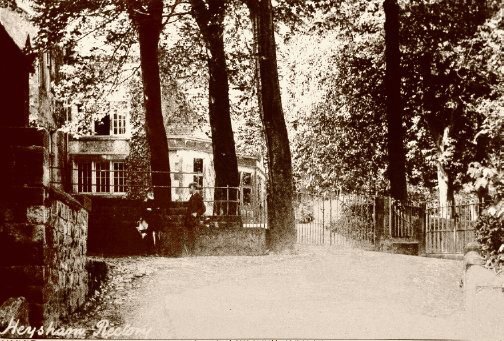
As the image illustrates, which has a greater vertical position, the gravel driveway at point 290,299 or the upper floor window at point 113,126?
the upper floor window at point 113,126

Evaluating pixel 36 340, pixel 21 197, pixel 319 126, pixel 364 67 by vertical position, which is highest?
pixel 364 67

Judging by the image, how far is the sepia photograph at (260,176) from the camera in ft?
16.9

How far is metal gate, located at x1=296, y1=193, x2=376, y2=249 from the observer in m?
12.4

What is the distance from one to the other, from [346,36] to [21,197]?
1221 cm

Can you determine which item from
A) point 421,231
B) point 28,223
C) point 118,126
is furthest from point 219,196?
point 118,126

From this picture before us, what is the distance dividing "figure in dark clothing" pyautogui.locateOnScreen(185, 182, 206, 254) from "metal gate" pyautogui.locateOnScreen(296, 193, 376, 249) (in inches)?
94.4

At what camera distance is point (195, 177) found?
14.8 m

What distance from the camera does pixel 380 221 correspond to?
470 inches

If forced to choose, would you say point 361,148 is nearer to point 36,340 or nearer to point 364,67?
point 364,67

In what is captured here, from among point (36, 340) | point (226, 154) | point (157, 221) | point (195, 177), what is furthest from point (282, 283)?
point (195, 177)

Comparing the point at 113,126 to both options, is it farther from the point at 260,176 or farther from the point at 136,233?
the point at 136,233

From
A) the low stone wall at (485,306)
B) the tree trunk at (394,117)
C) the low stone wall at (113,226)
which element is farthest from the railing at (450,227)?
the low stone wall at (113,226)

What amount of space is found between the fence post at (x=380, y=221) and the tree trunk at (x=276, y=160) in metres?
2.79

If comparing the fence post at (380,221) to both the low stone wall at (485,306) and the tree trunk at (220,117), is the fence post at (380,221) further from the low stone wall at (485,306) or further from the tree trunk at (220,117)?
the low stone wall at (485,306)
